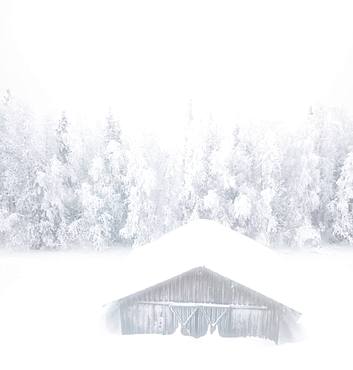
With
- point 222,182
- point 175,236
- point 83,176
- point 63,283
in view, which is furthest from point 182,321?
point 83,176

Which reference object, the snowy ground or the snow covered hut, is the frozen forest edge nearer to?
the snowy ground

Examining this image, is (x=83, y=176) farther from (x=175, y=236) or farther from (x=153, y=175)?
(x=175, y=236)

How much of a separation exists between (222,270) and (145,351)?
5.28 metres

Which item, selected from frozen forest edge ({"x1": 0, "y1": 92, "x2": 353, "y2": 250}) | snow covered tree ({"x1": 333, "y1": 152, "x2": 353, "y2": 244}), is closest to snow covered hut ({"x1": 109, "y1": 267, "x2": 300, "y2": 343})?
frozen forest edge ({"x1": 0, "y1": 92, "x2": 353, "y2": 250})

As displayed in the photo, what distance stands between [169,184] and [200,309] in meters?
21.1

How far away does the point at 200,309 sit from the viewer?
21.4m

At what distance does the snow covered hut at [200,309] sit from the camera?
2103 centimetres

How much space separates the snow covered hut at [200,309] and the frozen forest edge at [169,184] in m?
17.2

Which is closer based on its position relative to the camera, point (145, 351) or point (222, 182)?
point (145, 351)

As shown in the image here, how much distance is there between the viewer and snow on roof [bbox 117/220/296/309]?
68.6 ft

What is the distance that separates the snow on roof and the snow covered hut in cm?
40

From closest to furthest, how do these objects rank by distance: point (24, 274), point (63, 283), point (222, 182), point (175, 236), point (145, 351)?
1. point (145, 351)
2. point (175, 236)
3. point (63, 283)
4. point (24, 274)
5. point (222, 182)

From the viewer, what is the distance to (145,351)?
1944 cm

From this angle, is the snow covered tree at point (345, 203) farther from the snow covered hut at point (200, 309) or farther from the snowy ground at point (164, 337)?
the snow covered hut at point (200, 309)
